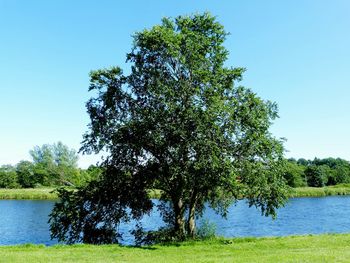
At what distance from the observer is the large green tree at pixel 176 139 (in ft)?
76.6

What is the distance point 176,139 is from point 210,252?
23.1 ft

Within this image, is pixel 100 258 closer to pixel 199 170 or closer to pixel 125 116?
pixel 199 170

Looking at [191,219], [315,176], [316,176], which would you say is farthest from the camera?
[315,176]

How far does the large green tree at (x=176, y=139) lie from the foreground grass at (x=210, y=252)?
3429 mm

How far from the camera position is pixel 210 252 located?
2062 cm

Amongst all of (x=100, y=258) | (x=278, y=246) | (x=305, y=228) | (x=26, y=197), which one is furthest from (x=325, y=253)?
(x=26, y=197)

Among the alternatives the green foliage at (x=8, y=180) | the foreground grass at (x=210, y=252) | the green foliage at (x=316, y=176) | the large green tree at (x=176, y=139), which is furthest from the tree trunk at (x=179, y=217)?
the green foliage at (x=316, y=176)

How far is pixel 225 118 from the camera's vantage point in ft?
77.5

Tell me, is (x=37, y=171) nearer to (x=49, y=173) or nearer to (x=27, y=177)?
(x=27, y=177)

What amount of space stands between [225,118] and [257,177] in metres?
4.23

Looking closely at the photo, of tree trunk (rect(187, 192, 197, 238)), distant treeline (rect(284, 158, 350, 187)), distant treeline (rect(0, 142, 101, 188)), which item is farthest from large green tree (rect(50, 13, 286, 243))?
distant treeline (rect(284, 158, 350, 187))

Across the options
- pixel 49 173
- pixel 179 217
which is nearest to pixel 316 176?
pixel 49 173

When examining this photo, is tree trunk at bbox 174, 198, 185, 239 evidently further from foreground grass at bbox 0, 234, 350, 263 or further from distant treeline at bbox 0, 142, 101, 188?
→ distant treeline at bbox 0, 142, 101, 188

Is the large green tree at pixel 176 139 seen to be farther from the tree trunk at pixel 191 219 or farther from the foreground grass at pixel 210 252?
the foreground grass at pixel 210 252
